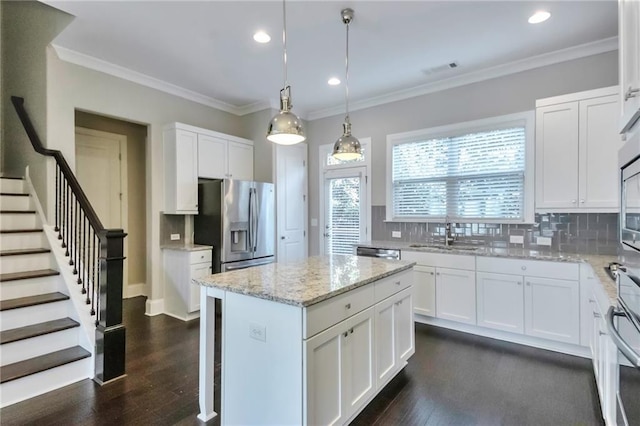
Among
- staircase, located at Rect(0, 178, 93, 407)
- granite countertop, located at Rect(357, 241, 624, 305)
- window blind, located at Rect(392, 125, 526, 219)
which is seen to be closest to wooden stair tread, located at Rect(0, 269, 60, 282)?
staircase, located at Rect(0, 178, 93, 407)

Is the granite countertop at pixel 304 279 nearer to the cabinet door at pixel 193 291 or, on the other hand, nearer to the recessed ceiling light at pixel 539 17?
the cabinet door at pixel 193 291

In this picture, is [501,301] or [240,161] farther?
[240,161]

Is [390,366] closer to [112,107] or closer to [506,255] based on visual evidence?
[506,255]

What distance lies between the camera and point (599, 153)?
119 inches

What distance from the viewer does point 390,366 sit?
Result: 240 cm

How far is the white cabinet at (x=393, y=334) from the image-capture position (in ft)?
7.46

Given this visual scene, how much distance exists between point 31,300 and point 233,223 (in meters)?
2.06

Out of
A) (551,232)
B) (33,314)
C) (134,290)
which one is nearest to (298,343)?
(33,314)

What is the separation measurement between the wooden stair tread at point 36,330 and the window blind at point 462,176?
3.81 m

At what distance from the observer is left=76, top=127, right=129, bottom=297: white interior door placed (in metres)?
4.66

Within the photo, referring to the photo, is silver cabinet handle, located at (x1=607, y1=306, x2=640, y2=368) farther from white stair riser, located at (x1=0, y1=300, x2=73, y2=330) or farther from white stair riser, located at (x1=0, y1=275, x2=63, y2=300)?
white stair riser, located at (x1=0, y1=275, x2=63, y2=300)

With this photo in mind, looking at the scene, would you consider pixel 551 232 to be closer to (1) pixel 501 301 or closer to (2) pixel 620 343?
(1) pixel 501 301

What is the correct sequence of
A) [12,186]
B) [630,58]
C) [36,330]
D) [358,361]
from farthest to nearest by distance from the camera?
[12,186] < [36,330] < [358,361] < [630,58]

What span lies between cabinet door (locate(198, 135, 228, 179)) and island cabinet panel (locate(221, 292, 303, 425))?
297 cm
